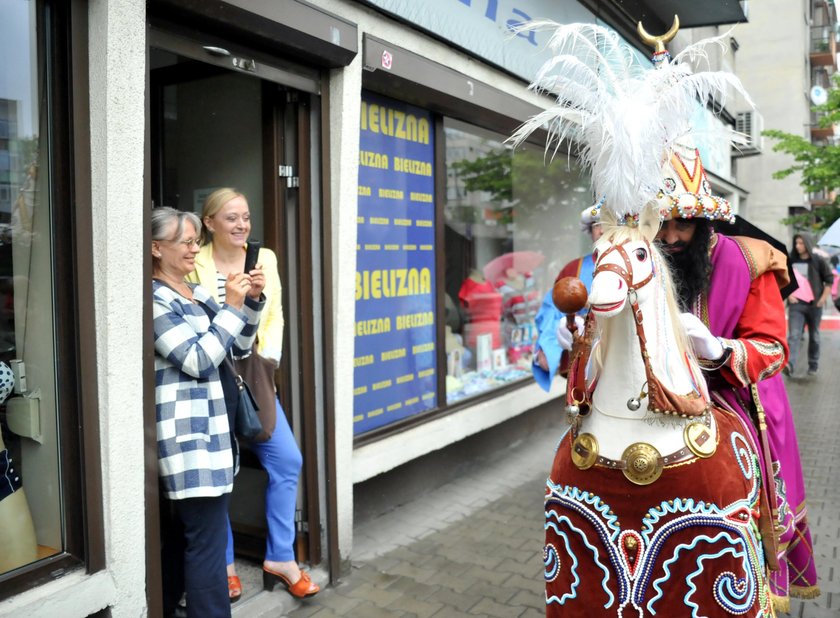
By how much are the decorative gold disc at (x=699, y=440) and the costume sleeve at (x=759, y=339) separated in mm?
476

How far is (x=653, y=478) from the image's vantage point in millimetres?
2490

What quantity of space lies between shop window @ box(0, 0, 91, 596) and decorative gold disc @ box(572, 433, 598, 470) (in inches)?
71.1

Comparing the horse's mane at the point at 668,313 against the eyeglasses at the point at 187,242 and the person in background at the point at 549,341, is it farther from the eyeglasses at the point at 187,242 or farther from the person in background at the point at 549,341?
the eyeglasses at the point at 187,242

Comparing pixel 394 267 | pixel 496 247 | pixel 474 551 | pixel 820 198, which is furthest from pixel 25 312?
pixel 820 198

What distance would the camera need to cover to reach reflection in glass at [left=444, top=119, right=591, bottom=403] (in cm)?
630

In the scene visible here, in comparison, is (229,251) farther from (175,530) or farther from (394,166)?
(394,166)

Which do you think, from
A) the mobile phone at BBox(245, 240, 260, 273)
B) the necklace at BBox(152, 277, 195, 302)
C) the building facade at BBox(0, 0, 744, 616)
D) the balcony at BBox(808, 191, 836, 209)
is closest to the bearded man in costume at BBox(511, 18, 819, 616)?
the building facade at BBox(0, 0, 744, 616)

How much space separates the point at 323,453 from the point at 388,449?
757 millimetres

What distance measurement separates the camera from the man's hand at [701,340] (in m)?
2.78

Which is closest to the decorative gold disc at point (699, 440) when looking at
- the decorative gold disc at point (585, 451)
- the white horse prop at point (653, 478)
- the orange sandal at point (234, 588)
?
the white horse prop at point (653, 478)

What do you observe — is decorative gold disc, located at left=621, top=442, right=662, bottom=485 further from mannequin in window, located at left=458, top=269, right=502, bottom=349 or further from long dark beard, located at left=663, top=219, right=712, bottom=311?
mannequin in window, located at left=458, top=269, right=502, bottom=349

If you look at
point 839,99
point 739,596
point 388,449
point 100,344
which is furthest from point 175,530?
point 839,99

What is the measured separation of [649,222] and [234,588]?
2.68 meters

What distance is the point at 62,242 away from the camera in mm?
2934
